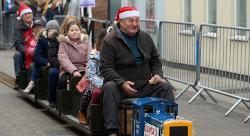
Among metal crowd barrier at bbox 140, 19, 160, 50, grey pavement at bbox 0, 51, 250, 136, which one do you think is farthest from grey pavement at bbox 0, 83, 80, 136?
metal crowd barrier at bbox 140, 19, 160, 50

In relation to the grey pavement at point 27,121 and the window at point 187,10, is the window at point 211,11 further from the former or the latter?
the grey pavement at point 27,121

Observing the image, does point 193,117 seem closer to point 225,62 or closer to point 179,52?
point 225,62

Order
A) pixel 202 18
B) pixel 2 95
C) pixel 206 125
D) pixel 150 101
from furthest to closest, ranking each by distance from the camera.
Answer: pixel 202 18 < pixel 2 95 < pixel 206 125 < pixel 150 101

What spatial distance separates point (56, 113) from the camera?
10.7m

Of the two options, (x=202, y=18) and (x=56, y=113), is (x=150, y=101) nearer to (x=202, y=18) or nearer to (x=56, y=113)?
(x=56, y=113)

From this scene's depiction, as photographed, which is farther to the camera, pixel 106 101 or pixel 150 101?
pixel 106 101

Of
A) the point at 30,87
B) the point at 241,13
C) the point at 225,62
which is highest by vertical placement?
the point at 241,13

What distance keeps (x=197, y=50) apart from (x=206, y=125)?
242cm

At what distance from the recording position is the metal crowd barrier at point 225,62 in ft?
35.2

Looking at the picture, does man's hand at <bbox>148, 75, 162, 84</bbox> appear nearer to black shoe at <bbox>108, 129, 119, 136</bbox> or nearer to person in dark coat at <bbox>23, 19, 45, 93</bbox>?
black shoe at <bbox>108, 129, 119, 136</bbox>

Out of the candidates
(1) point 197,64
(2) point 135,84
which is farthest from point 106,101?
(1) point 197,64

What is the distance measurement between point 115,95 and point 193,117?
9.93ft

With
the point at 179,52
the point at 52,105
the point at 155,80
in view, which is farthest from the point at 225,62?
the point at 155,80

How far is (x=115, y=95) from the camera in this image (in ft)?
26.8
